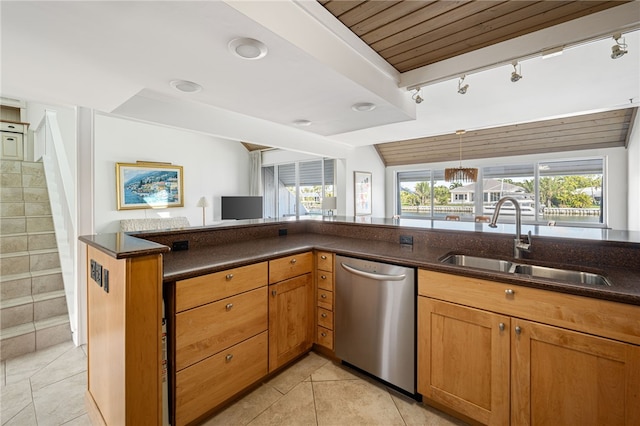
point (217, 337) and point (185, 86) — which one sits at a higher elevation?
point (185, 86)

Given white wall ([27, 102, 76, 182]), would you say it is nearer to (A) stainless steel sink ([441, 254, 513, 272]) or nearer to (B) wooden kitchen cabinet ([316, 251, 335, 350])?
(B) wooden kitchen cabinet ([316, 251, 335, 350])

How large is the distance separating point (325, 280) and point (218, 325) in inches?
34.6

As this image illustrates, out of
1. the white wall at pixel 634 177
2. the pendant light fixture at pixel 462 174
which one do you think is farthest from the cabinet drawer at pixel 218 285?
the white wall at pixel 634 177

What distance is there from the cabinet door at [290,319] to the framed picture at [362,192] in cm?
461

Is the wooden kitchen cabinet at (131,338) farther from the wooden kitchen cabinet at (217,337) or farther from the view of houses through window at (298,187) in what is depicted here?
the view of houses through window at (298,187)

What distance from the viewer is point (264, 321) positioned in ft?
6.27

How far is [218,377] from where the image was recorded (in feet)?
5.47

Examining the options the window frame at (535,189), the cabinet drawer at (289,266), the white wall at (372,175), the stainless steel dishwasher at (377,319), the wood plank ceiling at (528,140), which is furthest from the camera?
the white wall at (372,175)

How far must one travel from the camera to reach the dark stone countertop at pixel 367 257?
4.11ft

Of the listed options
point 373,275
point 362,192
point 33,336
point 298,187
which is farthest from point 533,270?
point 298,187

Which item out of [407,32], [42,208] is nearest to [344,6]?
[407,32]

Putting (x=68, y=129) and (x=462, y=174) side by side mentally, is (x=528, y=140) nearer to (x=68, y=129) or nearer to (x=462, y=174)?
(x=462, y=174)

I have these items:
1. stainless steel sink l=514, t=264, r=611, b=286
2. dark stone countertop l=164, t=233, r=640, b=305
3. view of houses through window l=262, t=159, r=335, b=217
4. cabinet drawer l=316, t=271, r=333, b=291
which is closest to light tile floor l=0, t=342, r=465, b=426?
cabinet drawer l=316, t=271, r=333, b=291

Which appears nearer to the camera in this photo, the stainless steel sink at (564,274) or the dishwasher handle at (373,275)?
the stainless steel sink at (564,274)
